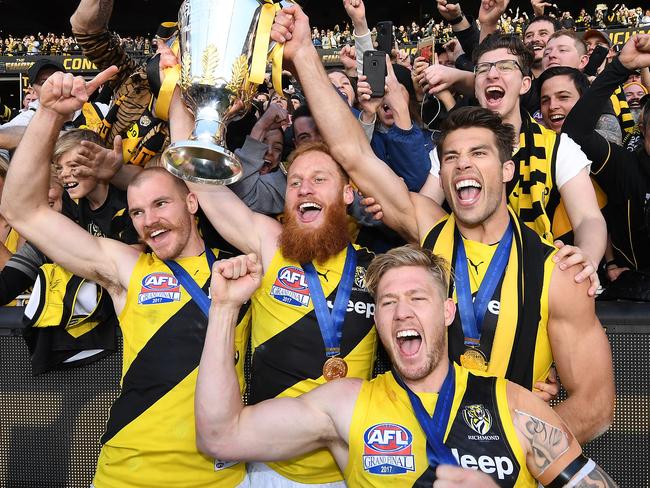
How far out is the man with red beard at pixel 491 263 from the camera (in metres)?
2.75

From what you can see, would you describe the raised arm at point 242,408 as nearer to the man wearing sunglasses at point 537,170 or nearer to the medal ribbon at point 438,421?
the medal ribbon at point 438,421

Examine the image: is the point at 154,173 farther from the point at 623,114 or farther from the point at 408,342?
the point at 623,114

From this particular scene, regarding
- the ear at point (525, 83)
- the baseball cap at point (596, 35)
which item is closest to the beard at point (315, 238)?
the ear at point (525, 83)

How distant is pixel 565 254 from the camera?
109 inches

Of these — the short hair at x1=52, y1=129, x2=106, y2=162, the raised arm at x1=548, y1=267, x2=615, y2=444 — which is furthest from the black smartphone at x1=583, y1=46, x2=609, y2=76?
the short hair at x1=52, y1=129, x2=106, y2=162

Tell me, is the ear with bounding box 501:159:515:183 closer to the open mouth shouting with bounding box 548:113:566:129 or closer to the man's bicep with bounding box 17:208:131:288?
the open mouth shouting with bounding box 548:113:566:129

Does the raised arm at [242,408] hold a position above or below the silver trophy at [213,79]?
→ below

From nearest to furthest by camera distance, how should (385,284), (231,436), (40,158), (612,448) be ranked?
1. (231,436)
2. (385,284)
3. (40,158)
4. (612,448)

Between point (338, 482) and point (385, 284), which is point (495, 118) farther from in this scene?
point (338, 482)

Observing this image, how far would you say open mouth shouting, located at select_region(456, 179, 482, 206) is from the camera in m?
2.90

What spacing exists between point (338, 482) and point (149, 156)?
7.18 ft

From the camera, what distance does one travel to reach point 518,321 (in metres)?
2.75

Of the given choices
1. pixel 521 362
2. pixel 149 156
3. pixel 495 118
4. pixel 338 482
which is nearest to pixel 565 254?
pixel 521 362

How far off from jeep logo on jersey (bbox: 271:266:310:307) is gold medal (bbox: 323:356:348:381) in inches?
10.1
